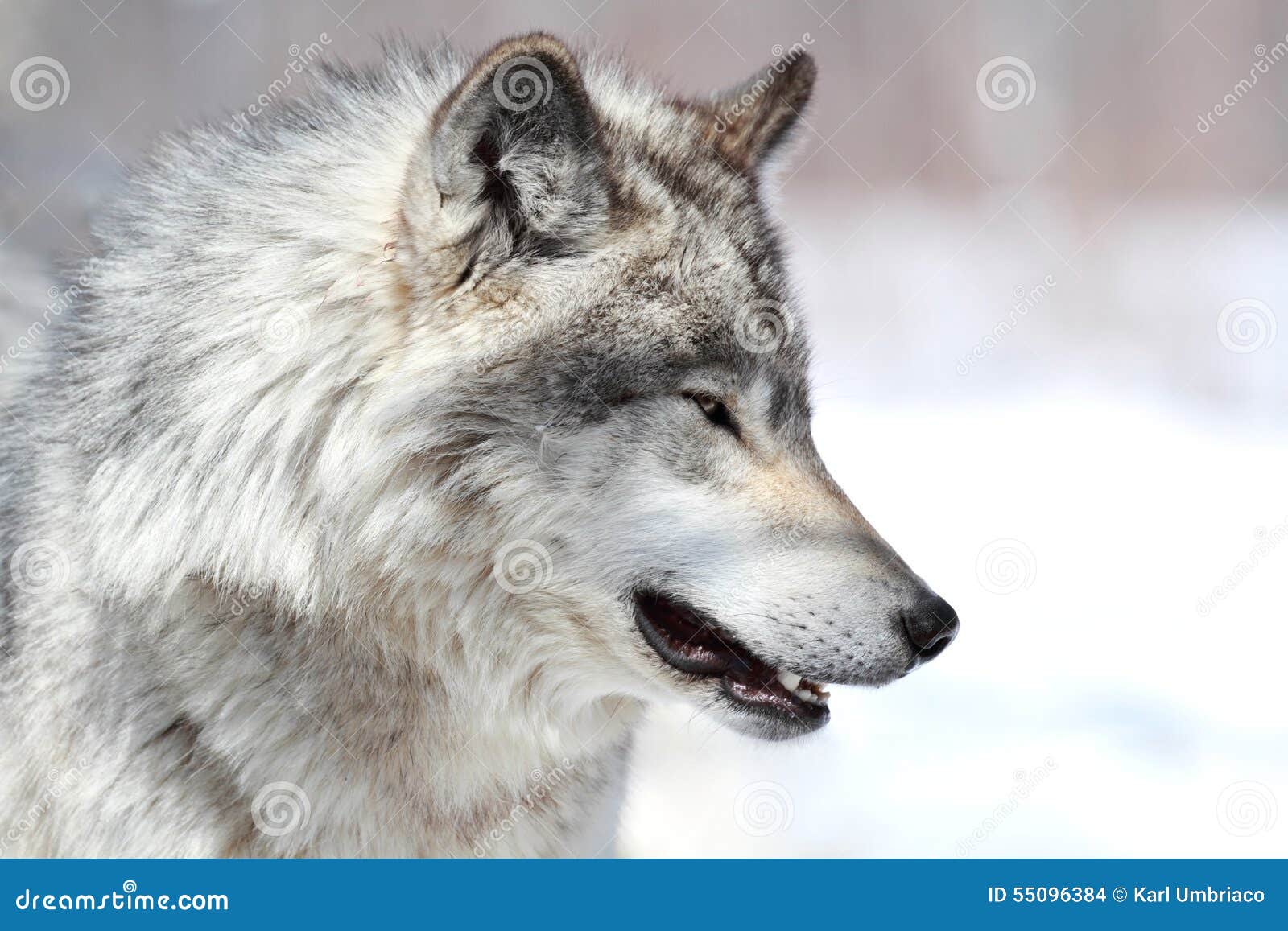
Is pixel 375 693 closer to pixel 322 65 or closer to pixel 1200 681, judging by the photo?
pixel 322 65

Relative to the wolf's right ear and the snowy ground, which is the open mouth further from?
the wolf's right ear

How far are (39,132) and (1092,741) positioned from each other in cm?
→ 646

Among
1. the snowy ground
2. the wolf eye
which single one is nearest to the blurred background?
the snowy ground

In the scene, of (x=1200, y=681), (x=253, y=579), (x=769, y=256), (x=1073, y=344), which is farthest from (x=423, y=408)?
(x=1073, y=344)

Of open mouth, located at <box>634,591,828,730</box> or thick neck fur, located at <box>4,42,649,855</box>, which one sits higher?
open mouth, located at <box>634,591,828,730</box>

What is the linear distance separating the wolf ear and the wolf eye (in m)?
0.80

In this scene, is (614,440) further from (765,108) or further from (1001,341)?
(1001,341)

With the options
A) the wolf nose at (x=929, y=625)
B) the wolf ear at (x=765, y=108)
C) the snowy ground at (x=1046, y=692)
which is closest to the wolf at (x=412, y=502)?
the wolf nose at (x=929, y=625)

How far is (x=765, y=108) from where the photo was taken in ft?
9.69

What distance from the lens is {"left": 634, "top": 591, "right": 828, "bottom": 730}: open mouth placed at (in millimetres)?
2320

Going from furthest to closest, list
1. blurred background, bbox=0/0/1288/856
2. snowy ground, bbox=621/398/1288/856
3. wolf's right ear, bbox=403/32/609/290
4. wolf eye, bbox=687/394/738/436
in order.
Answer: blurred background, bbox=0/0/1288/856, snowy ground, bbox=621/398/1288/856, wolf eye, bbox=687/394/738/436, wolf's right ear, bbox=403/32/609/290

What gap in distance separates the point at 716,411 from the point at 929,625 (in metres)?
0.61

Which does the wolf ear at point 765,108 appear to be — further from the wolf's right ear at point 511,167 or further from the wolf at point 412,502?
the wolf's right ear at point 511,167

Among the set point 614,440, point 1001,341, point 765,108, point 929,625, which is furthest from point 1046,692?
point 1001,341
